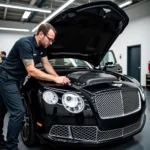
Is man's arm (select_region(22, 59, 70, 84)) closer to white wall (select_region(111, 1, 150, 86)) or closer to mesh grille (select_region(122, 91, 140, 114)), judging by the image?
mesh grille (select_region(122, 91, 140, 114))

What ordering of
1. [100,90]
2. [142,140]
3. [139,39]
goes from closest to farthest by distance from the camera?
[100,90] → [142,140] → [139,39]

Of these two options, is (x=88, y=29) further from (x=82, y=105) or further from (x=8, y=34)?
(x=8, y=34)

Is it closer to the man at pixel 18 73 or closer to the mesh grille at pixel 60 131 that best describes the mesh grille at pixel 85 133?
the mesh grille at pixel 60 131

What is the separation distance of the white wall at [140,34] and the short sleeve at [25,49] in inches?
298

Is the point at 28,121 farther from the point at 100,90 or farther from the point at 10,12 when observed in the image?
the point at 10,12

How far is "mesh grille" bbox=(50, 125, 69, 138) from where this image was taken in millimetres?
1785

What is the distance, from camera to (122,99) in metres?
1.98

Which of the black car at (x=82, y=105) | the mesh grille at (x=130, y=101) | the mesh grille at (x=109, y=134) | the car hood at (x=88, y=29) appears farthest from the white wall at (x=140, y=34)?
the mesh grille at (x=109, y=134)

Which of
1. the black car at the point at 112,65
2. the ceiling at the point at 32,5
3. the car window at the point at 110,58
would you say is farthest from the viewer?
the ceiling at the point at 32,5

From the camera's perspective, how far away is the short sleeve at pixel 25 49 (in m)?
1.85

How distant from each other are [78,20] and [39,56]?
2.38 feet

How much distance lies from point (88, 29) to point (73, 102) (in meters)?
1.31

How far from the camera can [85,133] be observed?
1.79 metres

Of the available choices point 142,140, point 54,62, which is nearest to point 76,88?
point 142,140
